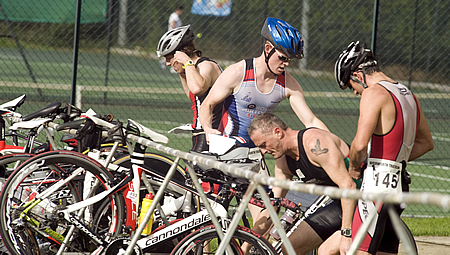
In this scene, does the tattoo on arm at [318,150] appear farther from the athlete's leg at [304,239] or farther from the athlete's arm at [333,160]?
the athlete's leg at [304,239]

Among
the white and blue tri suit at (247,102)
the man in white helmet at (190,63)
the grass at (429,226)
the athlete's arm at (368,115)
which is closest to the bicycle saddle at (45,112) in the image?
the man in white helmet at (190,63)

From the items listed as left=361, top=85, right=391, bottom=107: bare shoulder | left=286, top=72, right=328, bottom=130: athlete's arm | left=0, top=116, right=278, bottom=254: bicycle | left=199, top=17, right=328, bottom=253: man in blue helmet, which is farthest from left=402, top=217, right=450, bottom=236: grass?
left=0, top=116, right=278, bottom=254: bicycle

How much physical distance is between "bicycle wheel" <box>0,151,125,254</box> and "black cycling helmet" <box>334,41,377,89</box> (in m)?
1.80

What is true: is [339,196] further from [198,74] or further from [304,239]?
[198,74]

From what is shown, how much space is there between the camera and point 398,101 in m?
3.45

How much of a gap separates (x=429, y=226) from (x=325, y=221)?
2755 mm

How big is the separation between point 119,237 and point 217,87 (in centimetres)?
152

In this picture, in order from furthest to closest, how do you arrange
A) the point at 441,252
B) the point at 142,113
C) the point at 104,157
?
1. the point at 142,113
2. the point at 441,252
3. the point at 104,157

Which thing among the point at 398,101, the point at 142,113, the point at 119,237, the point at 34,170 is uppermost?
the point at 142,113

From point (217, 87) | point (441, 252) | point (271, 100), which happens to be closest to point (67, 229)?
point (217, 87)

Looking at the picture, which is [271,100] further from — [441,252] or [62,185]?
[441,252]

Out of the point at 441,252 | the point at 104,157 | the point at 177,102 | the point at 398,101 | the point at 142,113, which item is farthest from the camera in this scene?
the point at 177,102

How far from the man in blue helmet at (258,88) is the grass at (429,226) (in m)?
2.22

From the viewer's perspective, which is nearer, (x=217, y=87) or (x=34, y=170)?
(x=34, y=170)
